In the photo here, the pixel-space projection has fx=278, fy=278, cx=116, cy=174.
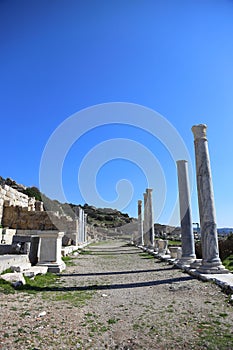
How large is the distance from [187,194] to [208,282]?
5489 millimetres

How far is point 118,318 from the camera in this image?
4.47 m

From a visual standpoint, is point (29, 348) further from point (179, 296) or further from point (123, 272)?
point (123, 272)

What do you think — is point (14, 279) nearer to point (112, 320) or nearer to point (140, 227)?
point (112, 320)

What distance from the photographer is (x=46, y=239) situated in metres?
9.89

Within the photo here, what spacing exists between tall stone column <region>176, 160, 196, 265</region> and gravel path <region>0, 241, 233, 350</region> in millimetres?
4462

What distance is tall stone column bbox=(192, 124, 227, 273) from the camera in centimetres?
867

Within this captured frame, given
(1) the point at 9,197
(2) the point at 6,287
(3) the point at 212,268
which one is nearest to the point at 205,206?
(3) the point at 212,268

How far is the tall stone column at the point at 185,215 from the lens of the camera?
11570 millimetres

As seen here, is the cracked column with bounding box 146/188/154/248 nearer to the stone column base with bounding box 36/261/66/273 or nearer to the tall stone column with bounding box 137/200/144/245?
the tall stone column with bounding box 137/200/144/245

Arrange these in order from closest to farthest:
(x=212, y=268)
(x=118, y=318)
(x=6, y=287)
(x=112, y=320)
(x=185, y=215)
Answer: (x=112, y=320)
(x=118, y=318)
(x=6, y=287)
(x=212, y=268)
(x=185, y=215)

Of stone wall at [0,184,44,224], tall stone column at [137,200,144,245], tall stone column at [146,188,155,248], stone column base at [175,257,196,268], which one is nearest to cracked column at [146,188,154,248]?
tall stone column at [146,188,155,248]

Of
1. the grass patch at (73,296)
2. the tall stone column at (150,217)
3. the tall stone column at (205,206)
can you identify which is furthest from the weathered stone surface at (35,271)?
the tall stone column at (150,217)

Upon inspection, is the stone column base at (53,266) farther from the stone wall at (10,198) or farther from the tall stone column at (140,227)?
the tall stone column at (140,227)

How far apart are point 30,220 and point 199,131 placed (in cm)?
1447
